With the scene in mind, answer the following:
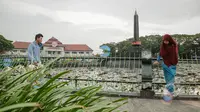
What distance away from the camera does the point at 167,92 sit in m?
4.67

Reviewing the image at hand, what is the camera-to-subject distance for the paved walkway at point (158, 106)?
401 centimetres

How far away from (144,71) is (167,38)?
1.06 meters

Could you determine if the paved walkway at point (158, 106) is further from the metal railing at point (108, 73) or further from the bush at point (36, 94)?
the bush at point (36, 94)

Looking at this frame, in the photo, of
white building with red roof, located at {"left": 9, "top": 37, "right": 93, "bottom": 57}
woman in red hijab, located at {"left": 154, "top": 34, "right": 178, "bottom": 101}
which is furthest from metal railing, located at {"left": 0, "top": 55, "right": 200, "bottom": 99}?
white building with red roof, located at {"left": 9, "top": 37, "right": 93, "bottom": 57}

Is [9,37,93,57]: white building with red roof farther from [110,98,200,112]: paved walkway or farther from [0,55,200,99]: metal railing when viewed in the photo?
[110,98,200,112]: paved walkway

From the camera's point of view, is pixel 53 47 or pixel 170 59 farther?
pixel 53 47

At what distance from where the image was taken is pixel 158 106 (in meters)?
4.25

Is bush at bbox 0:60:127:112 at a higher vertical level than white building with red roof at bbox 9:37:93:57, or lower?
lower

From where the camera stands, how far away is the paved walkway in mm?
4012

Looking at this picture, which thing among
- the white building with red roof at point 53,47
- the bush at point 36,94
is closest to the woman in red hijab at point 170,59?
the bush at point 36,94

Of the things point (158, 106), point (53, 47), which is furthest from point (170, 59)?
point (53, 47)

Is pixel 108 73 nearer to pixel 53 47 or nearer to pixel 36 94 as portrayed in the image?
pixel 36 94

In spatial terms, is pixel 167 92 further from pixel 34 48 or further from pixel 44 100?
pixel 44 100

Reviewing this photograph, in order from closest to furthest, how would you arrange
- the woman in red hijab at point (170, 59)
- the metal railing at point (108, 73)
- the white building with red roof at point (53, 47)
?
1. the woman in red hijab at point (170, 59)
2. the metal railing at point (108, 73)
3. the white building with red roof at point (53, 47)
